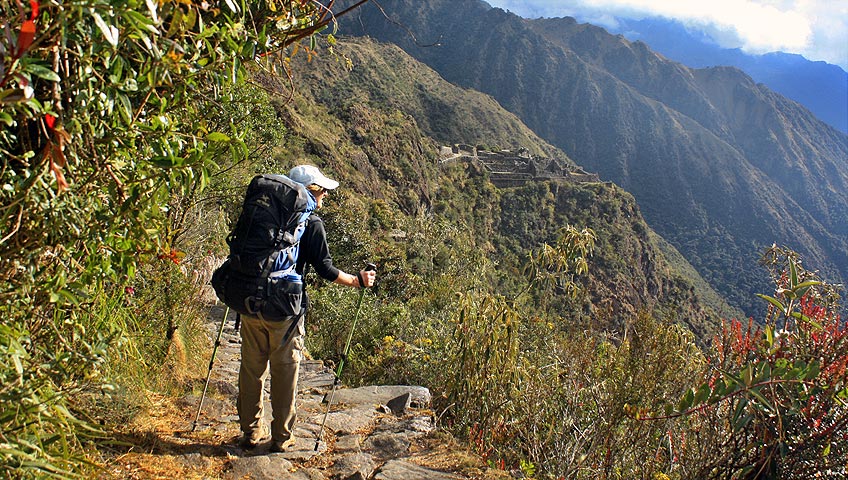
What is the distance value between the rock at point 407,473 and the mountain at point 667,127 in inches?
2993

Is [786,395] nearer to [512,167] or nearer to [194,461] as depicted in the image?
[194,461]

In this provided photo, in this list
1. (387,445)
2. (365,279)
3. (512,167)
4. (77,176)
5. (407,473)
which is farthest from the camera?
(512,167)

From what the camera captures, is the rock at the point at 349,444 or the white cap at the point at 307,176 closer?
the white cap at the point at 307,176

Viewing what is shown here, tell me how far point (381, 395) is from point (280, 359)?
5.83ft

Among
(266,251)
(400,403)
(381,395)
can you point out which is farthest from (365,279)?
(381,395)

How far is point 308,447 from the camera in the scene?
3.26 m

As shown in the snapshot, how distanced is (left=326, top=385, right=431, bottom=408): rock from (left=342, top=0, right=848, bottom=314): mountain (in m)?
74.6

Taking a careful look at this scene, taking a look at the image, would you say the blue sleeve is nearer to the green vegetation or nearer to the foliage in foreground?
the green vegetation

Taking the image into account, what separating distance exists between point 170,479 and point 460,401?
2.07 m

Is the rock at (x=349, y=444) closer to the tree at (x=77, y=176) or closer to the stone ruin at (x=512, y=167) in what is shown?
the tree at (x=77, y=176)

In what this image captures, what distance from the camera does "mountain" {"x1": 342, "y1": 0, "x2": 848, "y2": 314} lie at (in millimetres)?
87812

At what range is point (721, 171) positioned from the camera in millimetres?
103875

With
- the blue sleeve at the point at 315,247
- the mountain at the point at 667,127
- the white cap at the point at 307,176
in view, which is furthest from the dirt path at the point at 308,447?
the mountain at the point at 667,127

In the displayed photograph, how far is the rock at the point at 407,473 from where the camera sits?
2852 mm
